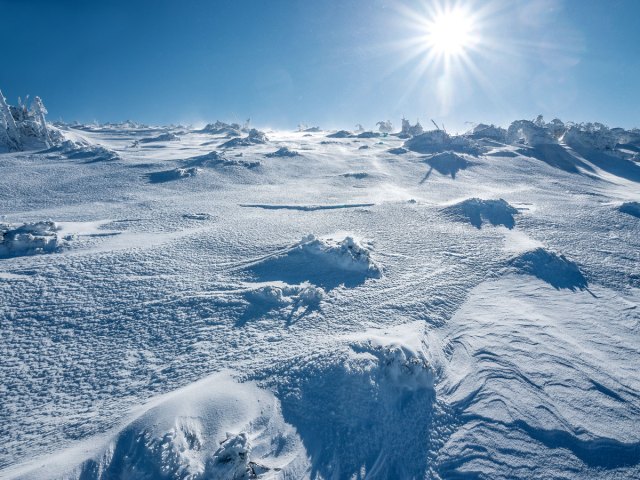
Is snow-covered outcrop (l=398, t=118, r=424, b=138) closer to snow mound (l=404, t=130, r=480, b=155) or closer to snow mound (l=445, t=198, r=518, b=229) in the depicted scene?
snow mound (l=404, t=130, r=480, b=155)

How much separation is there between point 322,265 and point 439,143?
750 inches

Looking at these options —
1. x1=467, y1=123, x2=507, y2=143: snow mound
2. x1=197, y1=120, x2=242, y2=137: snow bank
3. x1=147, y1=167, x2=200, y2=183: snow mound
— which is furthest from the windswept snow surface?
x1=197, y1=120, x2=242, y2=137: snow bank

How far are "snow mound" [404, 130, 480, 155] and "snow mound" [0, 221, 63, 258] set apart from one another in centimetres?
1949

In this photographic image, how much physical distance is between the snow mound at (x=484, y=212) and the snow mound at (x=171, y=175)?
357 inches

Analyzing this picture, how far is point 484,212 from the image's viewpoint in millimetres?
8133

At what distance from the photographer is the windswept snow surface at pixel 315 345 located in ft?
8.28

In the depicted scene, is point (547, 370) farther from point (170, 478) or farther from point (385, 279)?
Answer: point (170, 478)

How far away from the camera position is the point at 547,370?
3420mm

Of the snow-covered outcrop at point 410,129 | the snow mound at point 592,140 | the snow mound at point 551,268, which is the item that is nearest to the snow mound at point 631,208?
the snow mound at point 551,268

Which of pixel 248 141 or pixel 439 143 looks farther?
pixel 248 141

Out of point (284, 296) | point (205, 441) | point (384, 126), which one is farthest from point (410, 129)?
point (205, 441)

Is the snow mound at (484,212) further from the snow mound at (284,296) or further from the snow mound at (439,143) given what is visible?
the snow mound at (439,143)

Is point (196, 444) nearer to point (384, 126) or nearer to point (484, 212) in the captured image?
point (484, 212)

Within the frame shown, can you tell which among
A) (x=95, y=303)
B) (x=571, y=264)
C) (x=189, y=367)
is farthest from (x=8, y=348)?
(x=571, y=264)
